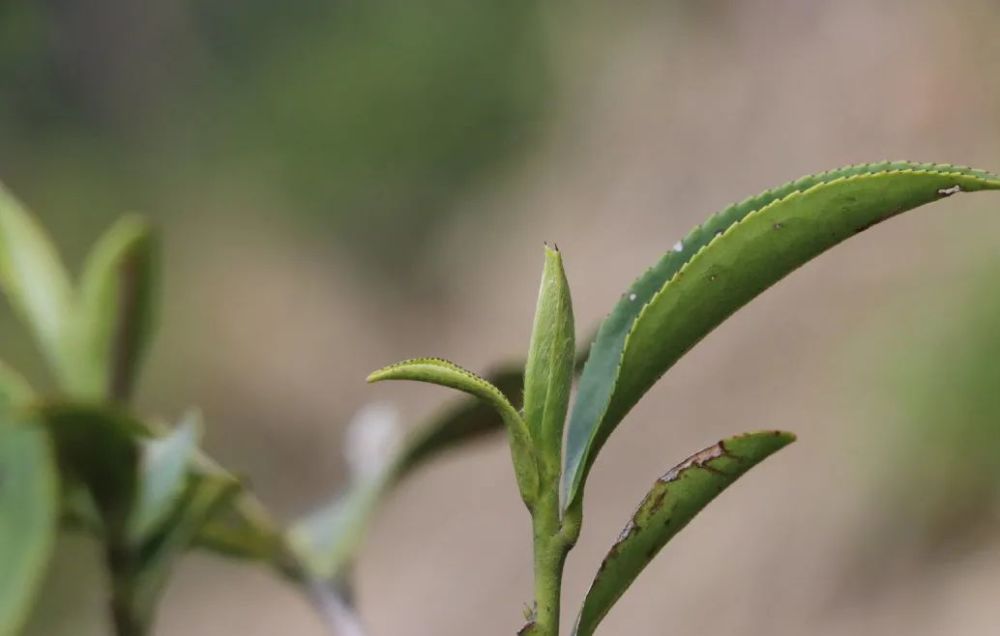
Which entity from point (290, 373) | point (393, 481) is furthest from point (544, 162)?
point (393, 481)

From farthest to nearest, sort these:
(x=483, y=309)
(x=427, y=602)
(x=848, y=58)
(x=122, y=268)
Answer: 1. (x=483, y=309)
2. (x=848, y=58)
3. (x=427, y=602)
4. (x=122, y=268)

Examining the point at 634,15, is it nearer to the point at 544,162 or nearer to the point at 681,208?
the point at 544,162

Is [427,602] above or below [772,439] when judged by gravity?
above

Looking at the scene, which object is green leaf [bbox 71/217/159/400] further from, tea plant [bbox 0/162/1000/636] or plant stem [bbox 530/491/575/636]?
plant stem [bbox 530/491/575/636]

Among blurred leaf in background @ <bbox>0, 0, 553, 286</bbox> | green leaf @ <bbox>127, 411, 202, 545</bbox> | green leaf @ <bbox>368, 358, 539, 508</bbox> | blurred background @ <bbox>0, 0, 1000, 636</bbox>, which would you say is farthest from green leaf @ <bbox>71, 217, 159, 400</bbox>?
blurred leaf in background @ <bbox>0, 0, 553, 286</bbox>

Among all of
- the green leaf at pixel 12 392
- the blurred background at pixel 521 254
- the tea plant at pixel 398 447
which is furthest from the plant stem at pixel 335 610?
the blurred background at pixel 521 254

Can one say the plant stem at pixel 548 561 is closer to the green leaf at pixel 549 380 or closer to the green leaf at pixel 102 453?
the green leaf at pixel 549 380
